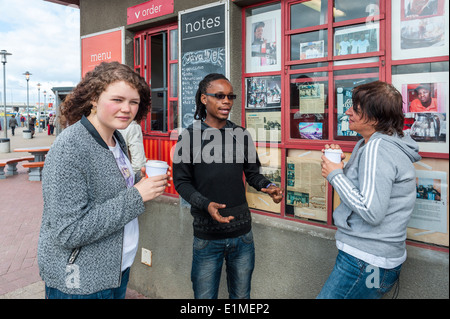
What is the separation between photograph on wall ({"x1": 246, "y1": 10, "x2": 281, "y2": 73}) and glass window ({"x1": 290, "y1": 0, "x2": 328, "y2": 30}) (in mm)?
163

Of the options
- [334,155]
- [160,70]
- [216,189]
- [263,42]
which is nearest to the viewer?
[334,155]

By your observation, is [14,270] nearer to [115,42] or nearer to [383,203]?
[115,42]

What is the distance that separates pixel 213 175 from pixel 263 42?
1.68 m

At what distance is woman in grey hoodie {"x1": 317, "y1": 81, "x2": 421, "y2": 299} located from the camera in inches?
65.2

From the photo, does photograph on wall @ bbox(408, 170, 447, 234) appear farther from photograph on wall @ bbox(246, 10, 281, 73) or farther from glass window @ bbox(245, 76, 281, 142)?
photograph on wall @ bbox(246, 10, 281, 73)

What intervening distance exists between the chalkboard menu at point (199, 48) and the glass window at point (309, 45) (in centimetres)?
69

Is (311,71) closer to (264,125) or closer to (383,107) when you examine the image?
(264,125)

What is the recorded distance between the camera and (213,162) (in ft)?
7.79

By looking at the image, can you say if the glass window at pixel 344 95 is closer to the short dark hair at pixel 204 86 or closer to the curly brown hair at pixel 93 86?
the short dark hair at pixel 204 86

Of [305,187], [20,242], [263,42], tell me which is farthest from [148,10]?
[20,242]

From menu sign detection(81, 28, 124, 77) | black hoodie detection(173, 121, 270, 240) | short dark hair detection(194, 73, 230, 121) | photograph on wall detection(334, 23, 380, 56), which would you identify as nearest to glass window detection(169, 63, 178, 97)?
menu sign detection(81, 28, 124, 77)

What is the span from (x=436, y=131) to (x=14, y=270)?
17.0 ft

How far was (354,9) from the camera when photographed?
2756 mm
